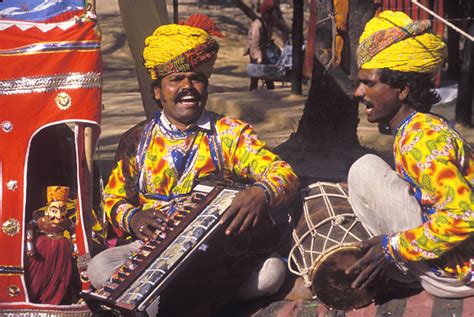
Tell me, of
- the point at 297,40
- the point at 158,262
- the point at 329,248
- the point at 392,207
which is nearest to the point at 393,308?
the point at 329,248

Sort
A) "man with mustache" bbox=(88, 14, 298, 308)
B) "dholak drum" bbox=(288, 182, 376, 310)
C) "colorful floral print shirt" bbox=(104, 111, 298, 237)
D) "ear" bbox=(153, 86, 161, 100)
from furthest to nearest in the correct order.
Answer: "ear" bbox=(153, 86, 161, 100) < "colorful floral print shirt" bbox=(104, 111, 298, 237) < "man with mustache" bbox=(88, 14, 298, 308) < "dholak drum" bbox=(288, 182, 376, 310)

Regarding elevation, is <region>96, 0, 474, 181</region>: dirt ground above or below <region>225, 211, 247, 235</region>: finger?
below

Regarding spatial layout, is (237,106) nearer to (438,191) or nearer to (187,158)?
(187,158)

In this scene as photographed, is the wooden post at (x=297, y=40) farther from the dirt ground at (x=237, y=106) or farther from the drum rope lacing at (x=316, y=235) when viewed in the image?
the drum rope lacing at (x=316, y=235)

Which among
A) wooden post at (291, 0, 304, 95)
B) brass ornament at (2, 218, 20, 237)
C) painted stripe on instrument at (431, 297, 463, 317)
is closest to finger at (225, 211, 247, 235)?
painted stripe on instrument at (431, 297, 463, 317)

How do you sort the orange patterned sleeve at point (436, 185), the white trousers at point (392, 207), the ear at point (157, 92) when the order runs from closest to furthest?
1. the orange patterned sleeve at point (436, 185)
2. the white trousers at point (392, 207)
3. the ear at point (157, 92)

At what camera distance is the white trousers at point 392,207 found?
3.61m

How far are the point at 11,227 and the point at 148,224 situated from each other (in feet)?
2.49

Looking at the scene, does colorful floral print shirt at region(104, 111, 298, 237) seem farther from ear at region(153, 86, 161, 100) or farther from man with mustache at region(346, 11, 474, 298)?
man with mustache at region(346, 11, 474, 298)

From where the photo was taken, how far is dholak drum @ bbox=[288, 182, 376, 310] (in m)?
3.84

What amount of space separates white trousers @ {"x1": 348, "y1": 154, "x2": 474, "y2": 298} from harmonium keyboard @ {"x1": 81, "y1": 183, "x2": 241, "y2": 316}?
2.05 ft

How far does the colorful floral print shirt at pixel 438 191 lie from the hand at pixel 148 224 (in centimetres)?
110

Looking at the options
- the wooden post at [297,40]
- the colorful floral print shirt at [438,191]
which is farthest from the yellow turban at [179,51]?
the wooden post at [297,40]

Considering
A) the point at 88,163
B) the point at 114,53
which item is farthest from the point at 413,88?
the point at 114,53
